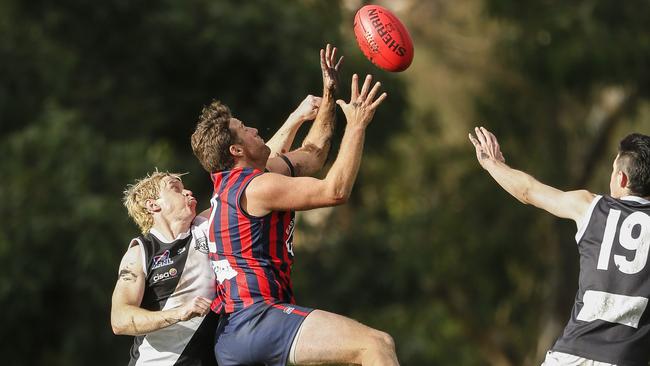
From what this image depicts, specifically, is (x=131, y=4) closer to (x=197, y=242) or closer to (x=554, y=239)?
(x=554, y=239)

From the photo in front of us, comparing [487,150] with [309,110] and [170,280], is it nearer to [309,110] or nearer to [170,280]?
[309,110]

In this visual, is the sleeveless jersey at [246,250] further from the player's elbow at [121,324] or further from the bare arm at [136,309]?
the player's elbow at [121,324]

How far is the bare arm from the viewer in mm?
6207

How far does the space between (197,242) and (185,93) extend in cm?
1185

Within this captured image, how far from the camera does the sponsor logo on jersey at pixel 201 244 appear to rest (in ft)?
22.9

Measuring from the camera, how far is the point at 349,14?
20.3 meters

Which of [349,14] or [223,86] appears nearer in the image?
[223,86]

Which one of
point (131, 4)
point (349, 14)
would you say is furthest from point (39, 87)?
point (349, 14)

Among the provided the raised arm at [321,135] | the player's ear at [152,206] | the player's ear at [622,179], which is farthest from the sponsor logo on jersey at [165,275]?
the player's ear at [622,179]

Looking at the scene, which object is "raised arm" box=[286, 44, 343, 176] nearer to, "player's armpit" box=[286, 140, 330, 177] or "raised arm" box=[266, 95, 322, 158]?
"player's armpit" box=[286, 140, 330, 177]

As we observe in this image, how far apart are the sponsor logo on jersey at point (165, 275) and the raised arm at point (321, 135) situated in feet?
3.64

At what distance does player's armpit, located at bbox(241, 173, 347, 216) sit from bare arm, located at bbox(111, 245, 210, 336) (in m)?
0.62

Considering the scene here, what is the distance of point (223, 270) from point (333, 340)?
2.80 ft

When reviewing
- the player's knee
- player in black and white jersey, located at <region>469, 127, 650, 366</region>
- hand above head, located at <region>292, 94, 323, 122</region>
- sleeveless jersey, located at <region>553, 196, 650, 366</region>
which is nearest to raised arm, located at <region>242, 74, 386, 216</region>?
the player's knee
